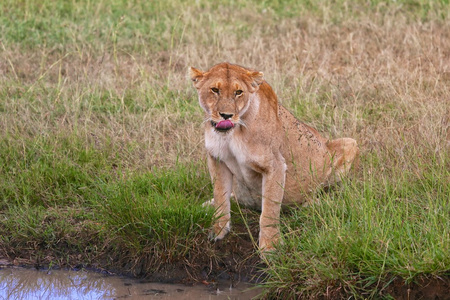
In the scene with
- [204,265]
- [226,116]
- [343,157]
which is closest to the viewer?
[226,116]

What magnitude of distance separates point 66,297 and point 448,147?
3.16 m

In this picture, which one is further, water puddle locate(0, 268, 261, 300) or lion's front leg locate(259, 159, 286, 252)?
lion's front leg locate(259, 159, 286, 252)

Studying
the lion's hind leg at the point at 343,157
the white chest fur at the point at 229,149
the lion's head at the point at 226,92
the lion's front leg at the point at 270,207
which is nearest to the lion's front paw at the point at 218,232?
the lion's front leg at the point at 270,207

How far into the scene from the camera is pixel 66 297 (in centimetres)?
491

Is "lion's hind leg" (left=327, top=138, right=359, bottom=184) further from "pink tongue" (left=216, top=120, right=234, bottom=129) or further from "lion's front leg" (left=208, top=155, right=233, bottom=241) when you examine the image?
"pink tongue" (left=216, top=120, right=234, bottom=129)

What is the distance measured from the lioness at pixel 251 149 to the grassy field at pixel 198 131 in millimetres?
170

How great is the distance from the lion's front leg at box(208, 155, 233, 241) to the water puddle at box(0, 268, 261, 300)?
1.35 ft

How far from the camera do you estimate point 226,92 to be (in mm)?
4801

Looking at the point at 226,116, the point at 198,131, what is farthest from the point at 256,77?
the point at 198,131

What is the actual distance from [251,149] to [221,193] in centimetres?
42

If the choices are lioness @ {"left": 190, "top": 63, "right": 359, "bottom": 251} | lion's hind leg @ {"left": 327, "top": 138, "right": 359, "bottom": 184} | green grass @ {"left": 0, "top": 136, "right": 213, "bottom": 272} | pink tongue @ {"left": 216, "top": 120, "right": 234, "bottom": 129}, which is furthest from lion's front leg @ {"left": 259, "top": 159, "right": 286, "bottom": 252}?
lion's hind leg @ {"left": 327, "top": 138, "right": 359, "bottom": 184}

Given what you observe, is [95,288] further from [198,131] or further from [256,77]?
[198,131]

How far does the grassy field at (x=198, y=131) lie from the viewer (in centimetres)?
459

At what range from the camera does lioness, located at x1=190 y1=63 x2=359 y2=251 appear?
15.8 ft
